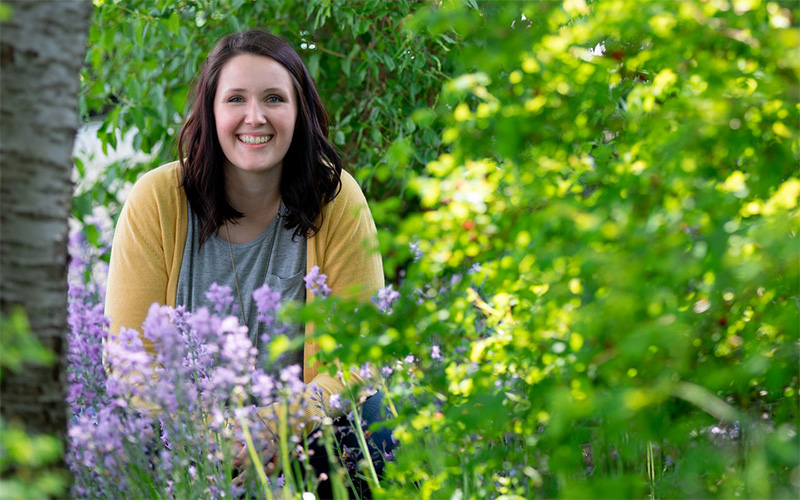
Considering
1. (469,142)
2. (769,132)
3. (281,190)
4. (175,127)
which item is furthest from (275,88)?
(769,132)

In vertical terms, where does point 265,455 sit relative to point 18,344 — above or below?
below

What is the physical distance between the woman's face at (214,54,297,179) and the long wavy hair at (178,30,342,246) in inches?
1.8

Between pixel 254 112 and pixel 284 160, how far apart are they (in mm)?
261

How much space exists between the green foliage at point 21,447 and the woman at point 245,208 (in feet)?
4.11

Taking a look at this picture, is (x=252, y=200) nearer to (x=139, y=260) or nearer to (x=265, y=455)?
(x=139, y=260)

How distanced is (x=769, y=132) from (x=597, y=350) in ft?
1.61

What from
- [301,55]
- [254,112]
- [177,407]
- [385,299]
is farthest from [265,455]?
[301,55]

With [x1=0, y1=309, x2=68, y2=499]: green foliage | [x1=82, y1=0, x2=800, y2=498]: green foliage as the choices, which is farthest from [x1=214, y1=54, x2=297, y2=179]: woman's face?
[x1=0, y1=309, x2=68, y2=499]: green foliage

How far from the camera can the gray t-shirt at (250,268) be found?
8.86 feet

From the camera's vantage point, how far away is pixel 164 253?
8.80 feet

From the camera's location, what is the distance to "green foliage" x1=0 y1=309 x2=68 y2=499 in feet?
3.00

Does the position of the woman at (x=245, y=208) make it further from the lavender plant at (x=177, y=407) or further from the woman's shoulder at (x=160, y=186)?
the lavender plant at (x=177, y=407)

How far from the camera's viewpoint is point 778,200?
4.07 ft

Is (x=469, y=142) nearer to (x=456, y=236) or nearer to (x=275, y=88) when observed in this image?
(x=456, y=236)
